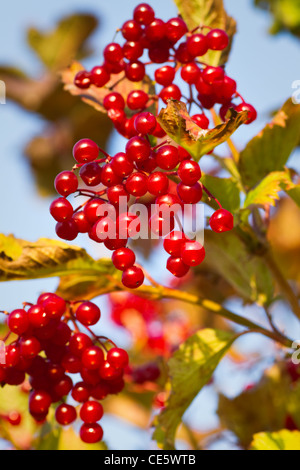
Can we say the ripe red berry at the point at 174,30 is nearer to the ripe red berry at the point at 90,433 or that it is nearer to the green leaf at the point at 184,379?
the green leaf at the point at 184,379

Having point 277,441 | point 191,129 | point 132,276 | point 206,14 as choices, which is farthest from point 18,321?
point 206,14

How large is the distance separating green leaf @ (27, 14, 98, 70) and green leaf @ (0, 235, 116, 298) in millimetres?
4725

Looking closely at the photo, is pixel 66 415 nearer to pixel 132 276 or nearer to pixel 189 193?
pixel 132 276

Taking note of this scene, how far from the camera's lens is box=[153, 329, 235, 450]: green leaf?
1.21m

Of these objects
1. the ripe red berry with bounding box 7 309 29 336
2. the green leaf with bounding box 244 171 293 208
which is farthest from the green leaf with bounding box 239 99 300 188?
the ripe red berry with bounding box 7 309 29 336

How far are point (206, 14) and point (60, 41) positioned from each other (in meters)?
4.80

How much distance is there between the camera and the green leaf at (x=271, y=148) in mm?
1213

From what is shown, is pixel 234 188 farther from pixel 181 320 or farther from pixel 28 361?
pixel 181 320

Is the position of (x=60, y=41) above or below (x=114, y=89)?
below

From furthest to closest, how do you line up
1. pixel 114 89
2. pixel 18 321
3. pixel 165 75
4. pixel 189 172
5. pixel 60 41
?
pixel 60 41
pixel 114 89
pixel 165 75
pixel 18 321
pixel 189 172

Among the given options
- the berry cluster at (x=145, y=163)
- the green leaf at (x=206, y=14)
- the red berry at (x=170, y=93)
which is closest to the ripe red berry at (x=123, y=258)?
the berry cluster at (x=145, y=163)

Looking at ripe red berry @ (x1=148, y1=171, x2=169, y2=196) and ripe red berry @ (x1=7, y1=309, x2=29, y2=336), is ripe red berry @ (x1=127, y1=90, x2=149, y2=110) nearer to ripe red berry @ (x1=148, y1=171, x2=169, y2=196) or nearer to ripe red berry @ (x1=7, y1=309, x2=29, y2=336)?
ripe red berry @ (x1=148, y1=171, x2=169, y2=196)

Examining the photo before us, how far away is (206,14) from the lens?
1.30 metres
